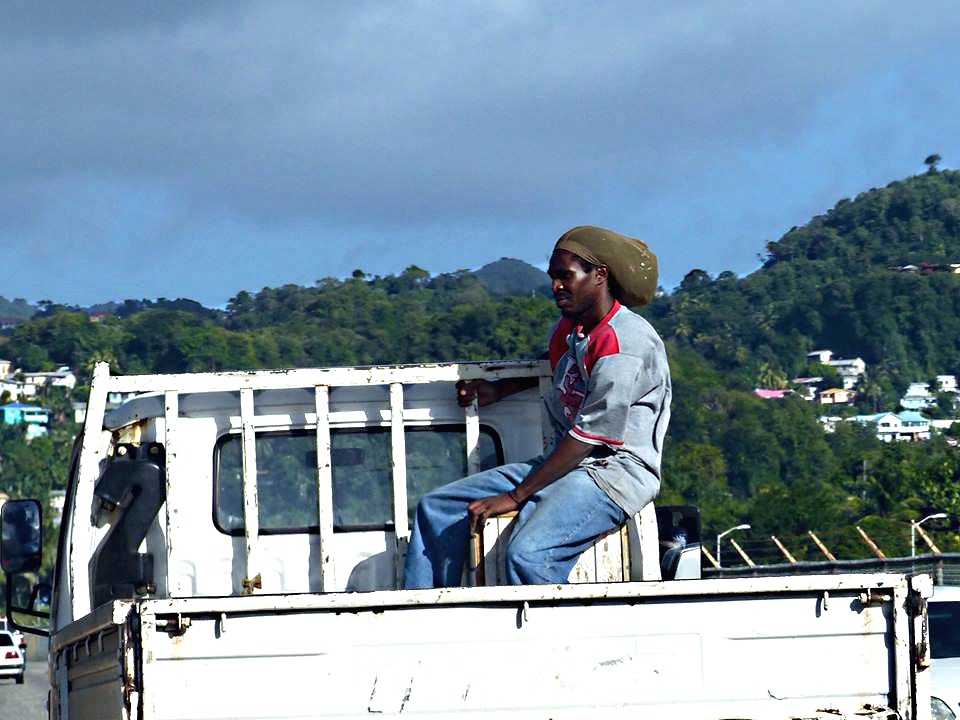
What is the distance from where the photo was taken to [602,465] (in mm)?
6906

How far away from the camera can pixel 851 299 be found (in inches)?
6304

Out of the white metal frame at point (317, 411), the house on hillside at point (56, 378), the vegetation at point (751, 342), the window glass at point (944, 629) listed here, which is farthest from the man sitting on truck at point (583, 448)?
the house on hillside at point (56, 378)

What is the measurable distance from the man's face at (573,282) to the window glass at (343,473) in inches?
52.6

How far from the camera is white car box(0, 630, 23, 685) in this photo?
31.8 meters

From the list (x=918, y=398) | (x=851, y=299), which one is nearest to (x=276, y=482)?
(x=918, y=398)

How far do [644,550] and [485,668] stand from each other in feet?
5.89

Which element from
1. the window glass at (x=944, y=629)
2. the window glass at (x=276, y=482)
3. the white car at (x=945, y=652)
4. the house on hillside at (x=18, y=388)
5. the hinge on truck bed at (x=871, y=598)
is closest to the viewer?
the hinge on truck bed at (x=871, y=598)

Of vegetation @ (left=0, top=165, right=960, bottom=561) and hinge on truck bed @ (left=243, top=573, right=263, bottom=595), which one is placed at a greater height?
vegetation @ (left=0, top=165, right=960, bottom=561)

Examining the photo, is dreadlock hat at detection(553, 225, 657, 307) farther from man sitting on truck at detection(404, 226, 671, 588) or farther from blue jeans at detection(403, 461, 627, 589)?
blue jeans at detection(403, 461, 627, 589)

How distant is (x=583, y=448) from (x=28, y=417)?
136994mm

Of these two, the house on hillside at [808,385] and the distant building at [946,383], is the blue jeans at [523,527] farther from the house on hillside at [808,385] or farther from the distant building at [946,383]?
the distant building at [946,383]

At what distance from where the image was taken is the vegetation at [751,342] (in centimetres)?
8194

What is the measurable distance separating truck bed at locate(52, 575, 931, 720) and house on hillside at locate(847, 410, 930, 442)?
430ft

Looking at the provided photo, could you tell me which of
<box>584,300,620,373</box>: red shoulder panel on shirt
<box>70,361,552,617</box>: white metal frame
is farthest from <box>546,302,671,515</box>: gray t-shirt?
<box>70,361,552,617</box>: white metal frame
